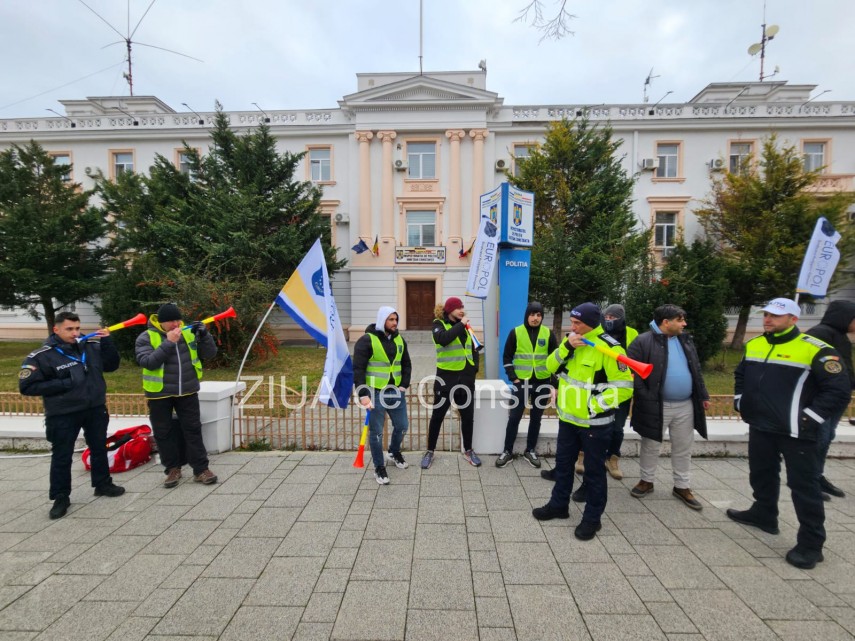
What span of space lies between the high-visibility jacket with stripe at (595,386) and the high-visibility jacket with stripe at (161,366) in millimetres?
3766

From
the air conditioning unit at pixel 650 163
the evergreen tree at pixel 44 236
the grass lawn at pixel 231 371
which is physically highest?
the air conditioning unit at pixel 650 163

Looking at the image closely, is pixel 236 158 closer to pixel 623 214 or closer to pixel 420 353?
pixel 420 353

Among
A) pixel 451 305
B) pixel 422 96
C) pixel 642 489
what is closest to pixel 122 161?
pixel 422 96

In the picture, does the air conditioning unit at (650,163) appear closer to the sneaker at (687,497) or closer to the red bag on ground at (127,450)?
the sneaker at (687,497)

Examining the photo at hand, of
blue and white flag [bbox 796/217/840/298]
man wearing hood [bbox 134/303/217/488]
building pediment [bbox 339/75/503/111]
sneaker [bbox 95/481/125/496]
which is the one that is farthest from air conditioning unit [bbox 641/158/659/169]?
sneaker [bbox 95/481/125/496]

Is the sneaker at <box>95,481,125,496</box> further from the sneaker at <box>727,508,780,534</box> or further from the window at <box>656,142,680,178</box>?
the window at <box>656,142,680,178</box>

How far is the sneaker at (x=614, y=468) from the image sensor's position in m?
4.26

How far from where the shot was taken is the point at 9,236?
14.5m

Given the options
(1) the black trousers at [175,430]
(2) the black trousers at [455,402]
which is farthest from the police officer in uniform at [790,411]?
(1) the black trousers at [175,430]

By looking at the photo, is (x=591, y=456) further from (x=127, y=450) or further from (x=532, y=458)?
(x=127, y=450)

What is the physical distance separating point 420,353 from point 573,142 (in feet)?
33.7

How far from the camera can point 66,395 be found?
361 cm

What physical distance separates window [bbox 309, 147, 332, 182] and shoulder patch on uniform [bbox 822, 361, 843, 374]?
1975 centimetres

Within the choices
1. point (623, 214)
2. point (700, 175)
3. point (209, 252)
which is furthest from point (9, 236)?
point (700, 175)
